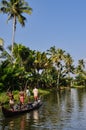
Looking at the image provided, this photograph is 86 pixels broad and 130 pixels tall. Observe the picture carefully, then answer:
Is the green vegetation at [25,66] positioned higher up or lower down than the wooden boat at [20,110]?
higher up

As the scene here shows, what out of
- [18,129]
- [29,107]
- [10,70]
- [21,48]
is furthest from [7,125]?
[21,48]

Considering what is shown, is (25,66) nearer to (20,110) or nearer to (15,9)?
(15,9)

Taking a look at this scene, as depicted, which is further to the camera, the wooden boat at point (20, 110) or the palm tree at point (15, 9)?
A: the palm tree at point (15, 9)

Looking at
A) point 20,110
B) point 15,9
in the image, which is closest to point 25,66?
point 15,9

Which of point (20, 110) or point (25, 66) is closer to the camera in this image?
point (20, 110)

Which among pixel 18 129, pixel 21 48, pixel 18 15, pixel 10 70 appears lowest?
pixel 18 129

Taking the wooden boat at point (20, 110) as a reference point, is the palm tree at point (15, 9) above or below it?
above

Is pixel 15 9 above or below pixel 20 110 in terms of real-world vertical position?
above

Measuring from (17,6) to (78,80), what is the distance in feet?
250

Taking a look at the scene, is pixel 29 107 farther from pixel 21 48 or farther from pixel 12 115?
pixel 21 48

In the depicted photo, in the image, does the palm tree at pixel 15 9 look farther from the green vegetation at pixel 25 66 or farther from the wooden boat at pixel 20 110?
the wooden boat at pixel 20 110

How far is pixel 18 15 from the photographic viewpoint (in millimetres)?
52281

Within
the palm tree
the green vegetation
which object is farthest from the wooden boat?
the palm tree

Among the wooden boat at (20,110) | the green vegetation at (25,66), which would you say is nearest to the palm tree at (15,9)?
the green vegetation at (25,66)
